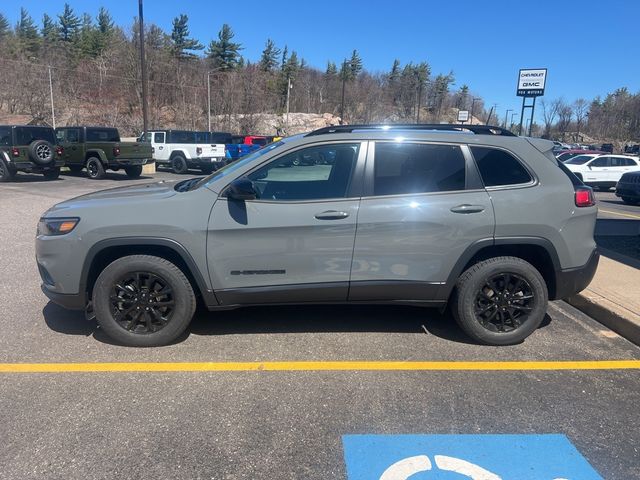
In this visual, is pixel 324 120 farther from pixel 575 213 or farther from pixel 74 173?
pixel 575 213

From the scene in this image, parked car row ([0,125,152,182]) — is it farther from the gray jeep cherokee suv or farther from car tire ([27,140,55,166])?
the gray jeep cherokee suv

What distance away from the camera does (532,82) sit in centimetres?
3759

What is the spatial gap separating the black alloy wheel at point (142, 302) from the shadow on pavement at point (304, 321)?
26cm

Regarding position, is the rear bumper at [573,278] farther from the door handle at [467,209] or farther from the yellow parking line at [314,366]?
the door handle at [467,209]

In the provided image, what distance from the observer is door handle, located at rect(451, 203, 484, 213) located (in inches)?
151

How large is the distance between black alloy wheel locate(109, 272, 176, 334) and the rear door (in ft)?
5.00

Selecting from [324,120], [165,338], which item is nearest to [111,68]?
[324,120]

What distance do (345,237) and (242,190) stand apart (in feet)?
2.90

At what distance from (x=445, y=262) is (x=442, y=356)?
769 mm

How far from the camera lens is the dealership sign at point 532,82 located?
36.8 metres

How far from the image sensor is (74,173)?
807 inches

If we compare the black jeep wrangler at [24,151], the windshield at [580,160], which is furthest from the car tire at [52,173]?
the windshield at [580,160]

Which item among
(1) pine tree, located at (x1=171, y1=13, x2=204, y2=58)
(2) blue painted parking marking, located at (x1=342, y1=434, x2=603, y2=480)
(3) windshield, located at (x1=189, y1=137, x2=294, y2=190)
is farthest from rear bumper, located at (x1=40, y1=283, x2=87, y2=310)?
(1) pine tree, located at (x1=171, y1=13, x2=204, y2=58)

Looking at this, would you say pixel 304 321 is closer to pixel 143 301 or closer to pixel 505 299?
pixel 143 301
